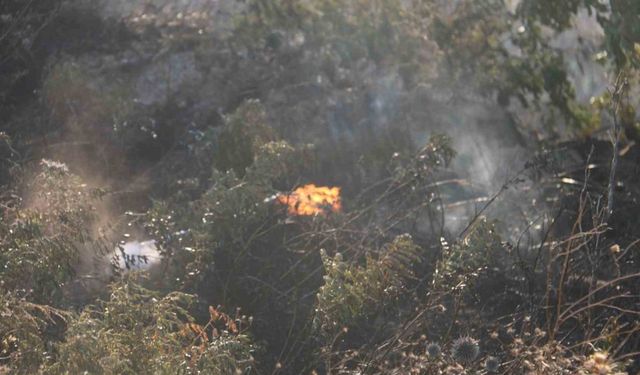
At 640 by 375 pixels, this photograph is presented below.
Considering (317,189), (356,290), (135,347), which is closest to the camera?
(135,347)

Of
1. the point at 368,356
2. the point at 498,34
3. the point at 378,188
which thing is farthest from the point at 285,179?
the point at 498,34

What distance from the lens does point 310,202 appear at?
18.5 feet

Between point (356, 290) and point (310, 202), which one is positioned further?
point (310, 202)

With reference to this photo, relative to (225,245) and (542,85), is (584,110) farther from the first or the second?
(225,245)

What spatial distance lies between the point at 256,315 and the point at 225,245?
0.49 m

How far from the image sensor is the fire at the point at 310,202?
5527mm

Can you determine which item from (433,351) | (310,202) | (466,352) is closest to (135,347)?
(433,351)

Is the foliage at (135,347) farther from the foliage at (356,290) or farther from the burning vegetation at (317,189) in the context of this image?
the foliage at (356,290)

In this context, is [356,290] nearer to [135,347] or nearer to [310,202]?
[135,347]

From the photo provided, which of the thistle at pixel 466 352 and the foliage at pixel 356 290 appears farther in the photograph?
the foliage at pixel 356 290

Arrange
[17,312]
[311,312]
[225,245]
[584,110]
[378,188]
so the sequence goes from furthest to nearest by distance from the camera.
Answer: [584,110]
[378,188]
[225,245]
[311,312]
[17,312]

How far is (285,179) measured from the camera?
19.9 feet

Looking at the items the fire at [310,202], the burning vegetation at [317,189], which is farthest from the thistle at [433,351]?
the fire at [310,202]

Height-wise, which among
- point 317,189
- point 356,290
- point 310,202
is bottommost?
point 317,189
